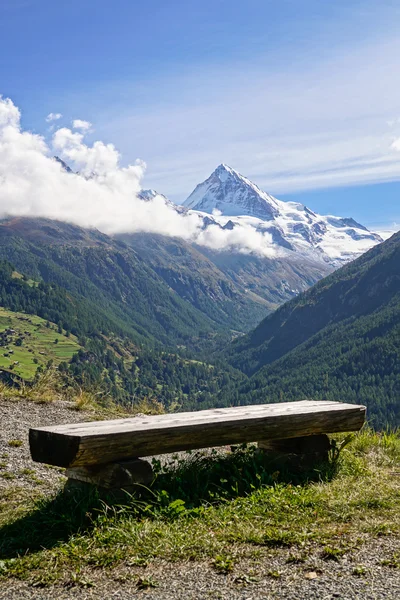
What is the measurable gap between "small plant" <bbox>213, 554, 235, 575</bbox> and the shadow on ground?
4.19 ft

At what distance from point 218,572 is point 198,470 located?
2783 mm

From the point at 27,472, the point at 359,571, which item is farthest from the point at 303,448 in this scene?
the point at 27,472

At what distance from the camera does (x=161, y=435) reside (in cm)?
722

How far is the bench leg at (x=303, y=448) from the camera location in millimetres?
8750

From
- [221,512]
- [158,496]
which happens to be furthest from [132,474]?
[221,512]

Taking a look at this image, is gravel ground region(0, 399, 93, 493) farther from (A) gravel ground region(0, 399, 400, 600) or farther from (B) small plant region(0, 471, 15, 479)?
(A) gravel ground region(0, 399, 400, 600)

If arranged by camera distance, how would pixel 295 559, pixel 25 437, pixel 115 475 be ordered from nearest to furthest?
pixel 295 559, pixel 115 475, pixel 25 437

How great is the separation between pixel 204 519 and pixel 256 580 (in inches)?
62.0

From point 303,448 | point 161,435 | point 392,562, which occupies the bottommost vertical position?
point 392,562

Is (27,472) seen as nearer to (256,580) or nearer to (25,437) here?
(25,437)

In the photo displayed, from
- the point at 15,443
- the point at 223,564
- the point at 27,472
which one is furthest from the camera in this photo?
the point at 15,443

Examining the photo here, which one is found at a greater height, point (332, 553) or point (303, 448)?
point (303, 448)

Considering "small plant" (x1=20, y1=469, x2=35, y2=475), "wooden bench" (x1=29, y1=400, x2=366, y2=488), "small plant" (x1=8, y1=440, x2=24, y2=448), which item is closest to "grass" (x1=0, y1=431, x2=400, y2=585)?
"wooden bench" (x1=29, y1=400, x2=366, y2=488)

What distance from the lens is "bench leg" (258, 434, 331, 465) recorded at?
8.75 meters
